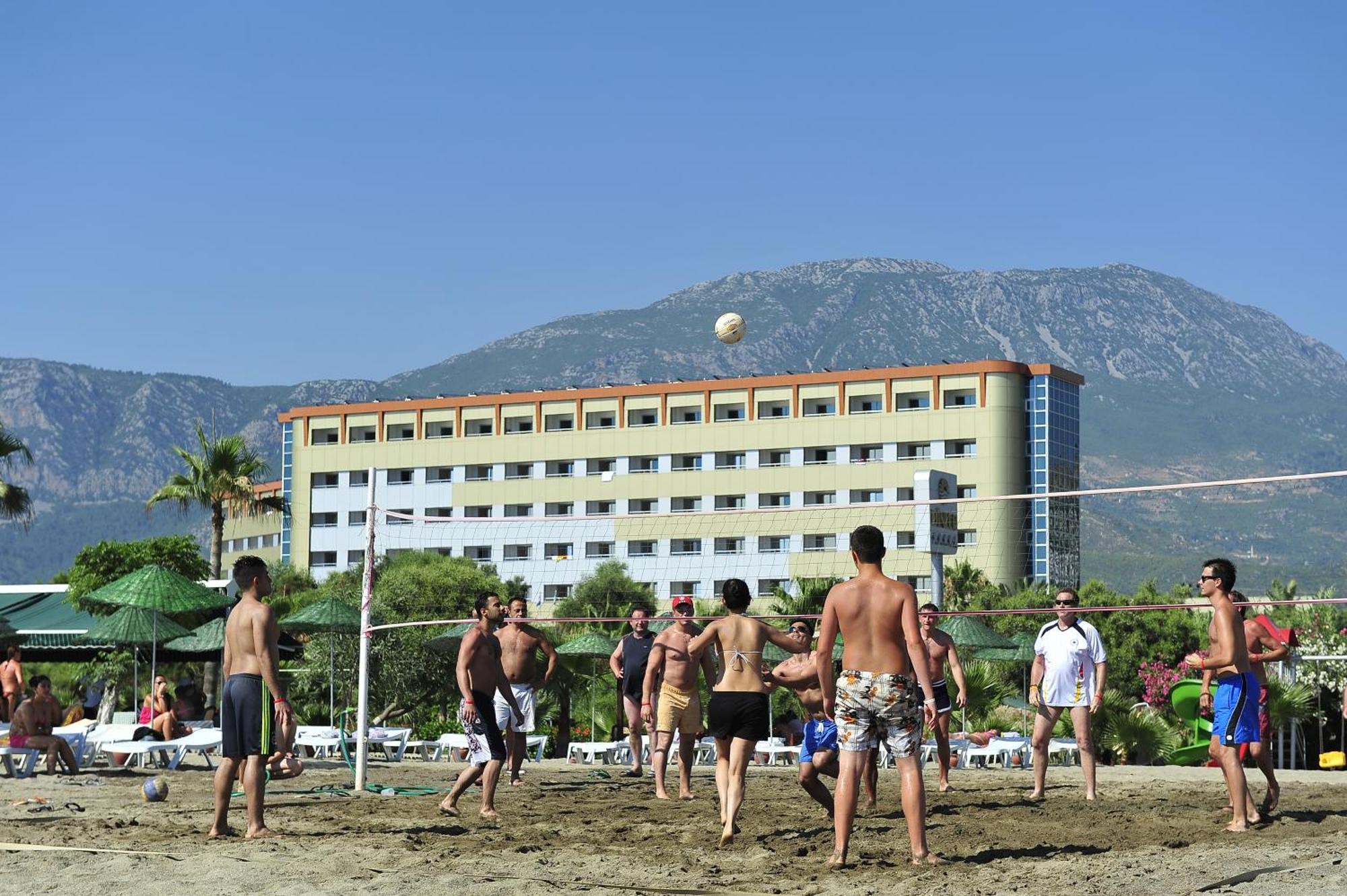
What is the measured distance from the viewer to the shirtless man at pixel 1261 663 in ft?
31.3

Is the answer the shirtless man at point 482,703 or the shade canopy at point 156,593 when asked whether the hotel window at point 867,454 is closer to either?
the shade canopy at point 156,593

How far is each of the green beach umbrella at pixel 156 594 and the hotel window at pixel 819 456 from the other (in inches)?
2581

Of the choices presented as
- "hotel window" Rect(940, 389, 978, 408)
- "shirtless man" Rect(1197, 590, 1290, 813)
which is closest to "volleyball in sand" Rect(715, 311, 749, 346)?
"shirtless man" Rect(1197, 590, 1290, 813)

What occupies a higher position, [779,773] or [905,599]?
[905,599]

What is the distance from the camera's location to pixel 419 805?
38.3 ft

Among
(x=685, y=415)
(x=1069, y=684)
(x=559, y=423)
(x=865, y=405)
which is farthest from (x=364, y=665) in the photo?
(x=559, y=423)

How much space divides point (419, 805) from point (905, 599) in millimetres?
4922

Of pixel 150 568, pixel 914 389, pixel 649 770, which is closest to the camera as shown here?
pixel 649 770

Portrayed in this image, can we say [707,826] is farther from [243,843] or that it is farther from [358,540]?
[358,540]

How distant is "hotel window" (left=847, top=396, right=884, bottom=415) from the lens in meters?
84.1

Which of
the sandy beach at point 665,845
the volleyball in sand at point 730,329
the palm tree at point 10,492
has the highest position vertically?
the volleyball in sand at point 730,329

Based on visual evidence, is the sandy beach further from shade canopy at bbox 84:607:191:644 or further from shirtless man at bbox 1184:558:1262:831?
shade canopy at bbox 84:607:191:644

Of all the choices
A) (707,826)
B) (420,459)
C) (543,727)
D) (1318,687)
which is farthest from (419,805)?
(420,459)

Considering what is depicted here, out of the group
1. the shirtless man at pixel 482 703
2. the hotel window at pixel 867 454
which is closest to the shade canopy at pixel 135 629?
the shirtless man at pixel 482 703
